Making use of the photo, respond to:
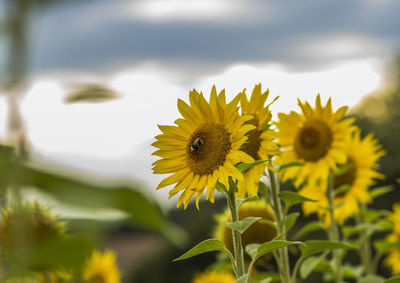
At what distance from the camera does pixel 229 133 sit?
0.55 meters

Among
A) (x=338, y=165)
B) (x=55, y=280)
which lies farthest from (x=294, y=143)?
(x=55, y=280)

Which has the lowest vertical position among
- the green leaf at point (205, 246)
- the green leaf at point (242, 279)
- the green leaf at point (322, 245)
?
the green leaf at point (242, 279)

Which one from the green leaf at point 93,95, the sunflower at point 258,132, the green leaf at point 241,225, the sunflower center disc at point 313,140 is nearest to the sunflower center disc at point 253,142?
the sunflower at point 258,132

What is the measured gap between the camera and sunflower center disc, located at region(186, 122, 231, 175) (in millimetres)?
542

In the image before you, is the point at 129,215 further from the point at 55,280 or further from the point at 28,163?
the point at 55,280

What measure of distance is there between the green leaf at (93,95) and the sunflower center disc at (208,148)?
39 cm

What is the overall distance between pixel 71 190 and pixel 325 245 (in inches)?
21.7

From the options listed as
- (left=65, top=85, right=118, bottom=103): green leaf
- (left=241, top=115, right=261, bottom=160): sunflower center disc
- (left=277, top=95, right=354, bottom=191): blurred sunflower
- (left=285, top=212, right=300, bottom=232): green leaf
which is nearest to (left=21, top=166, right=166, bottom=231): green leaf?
(left=65, top=85, right=118, bottom=103): green leaf

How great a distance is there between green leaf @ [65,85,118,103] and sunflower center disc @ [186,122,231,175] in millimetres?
388

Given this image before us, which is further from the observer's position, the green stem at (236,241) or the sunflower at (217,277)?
the sunflower at (217,277)

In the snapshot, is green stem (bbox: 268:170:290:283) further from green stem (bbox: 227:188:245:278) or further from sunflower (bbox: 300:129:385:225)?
sunflower (bbox: 300:129:385:225)

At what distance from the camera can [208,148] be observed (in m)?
0.54

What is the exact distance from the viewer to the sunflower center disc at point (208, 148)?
542 millimetres

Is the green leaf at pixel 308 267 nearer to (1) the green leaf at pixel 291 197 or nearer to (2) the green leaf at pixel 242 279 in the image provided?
(1) the green leaf at pixel 291 197
